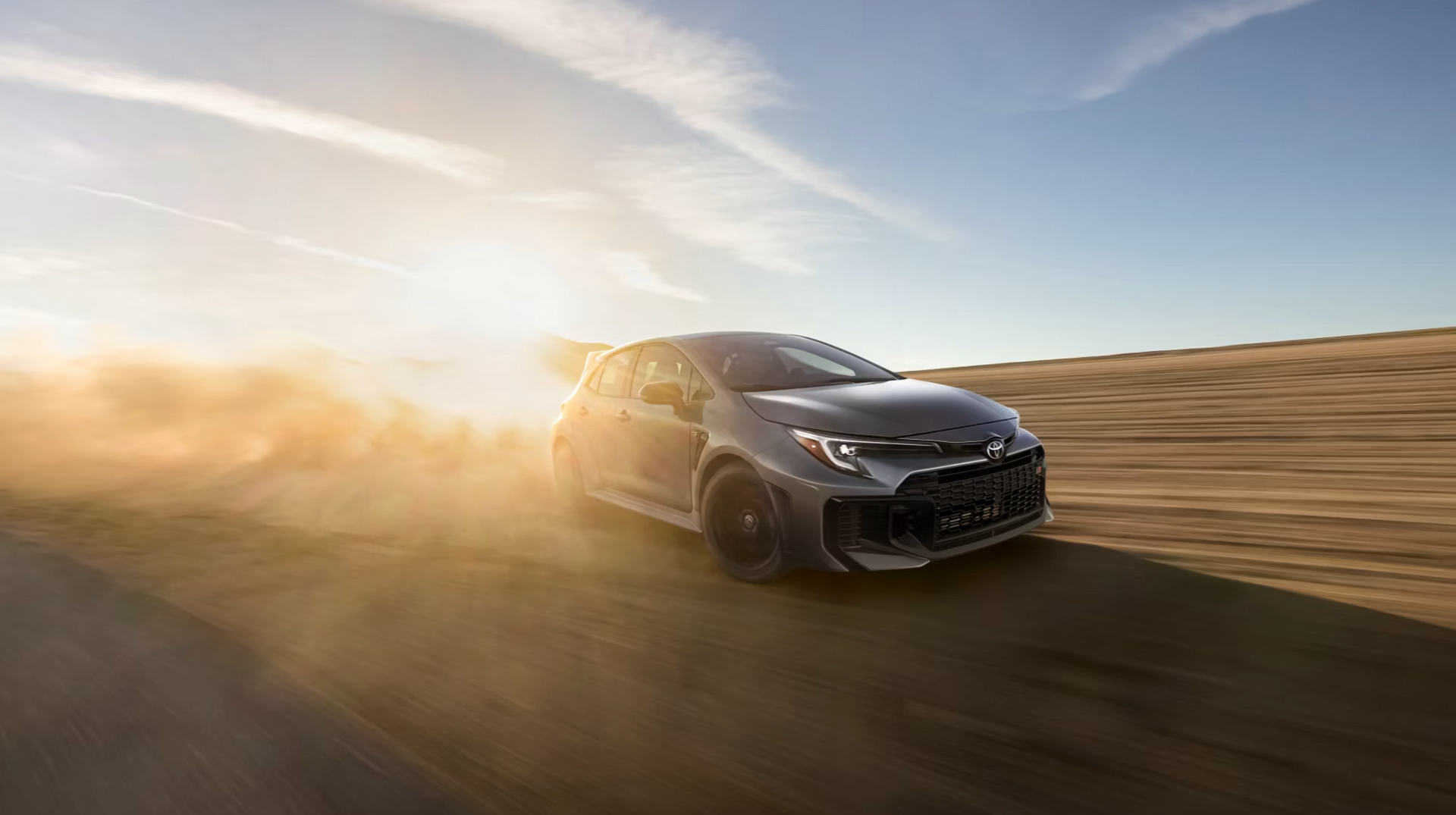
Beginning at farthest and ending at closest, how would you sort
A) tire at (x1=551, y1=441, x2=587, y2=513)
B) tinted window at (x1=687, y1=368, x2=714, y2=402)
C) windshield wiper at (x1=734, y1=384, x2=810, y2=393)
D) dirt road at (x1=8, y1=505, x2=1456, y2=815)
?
tire at (x1=551, y1=441, x2=587, y2=513) → tinted window at (x1=687, y1=368, x2=714, y2=402) → windshield wiper at (x1=734, y1=384, x2=810, y2=393) → dirt road at (x1=8, y1=505, x2=1456, y2=815)

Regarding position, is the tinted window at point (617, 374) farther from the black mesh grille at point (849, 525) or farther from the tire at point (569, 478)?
the black mesh grille at point (849, 525)

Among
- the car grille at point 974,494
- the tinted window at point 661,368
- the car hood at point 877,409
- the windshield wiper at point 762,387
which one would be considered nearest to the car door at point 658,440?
the tinted window at point 661,368

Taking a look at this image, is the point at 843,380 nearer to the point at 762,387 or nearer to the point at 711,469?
the point at 762,387

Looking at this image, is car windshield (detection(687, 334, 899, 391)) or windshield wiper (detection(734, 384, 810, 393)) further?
car windshield (detection(687, 334, 899, 391))

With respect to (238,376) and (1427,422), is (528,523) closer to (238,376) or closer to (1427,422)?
(1427,422)

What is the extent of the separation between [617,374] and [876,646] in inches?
137

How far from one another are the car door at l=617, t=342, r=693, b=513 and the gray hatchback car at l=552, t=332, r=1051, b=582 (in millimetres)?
12

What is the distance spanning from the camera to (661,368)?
6.36 m

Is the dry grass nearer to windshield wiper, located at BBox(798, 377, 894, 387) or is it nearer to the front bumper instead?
the front bumper

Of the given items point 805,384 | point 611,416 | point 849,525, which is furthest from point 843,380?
point 611,416

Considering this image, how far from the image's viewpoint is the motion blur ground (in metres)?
2.78

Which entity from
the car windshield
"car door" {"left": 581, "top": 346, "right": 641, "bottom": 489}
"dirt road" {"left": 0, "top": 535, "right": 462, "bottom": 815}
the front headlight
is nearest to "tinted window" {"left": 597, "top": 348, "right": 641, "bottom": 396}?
"car door" {"left": 581, "top": 346, "right": 641, "bottom": 489}

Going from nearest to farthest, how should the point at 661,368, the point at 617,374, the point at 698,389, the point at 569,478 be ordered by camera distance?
the point at 698,389
the point at 661,368
the point at 617,374
the point at 569,478

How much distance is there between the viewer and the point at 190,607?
5082 mm
